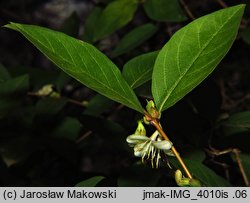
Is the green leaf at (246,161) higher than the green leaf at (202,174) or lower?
higher

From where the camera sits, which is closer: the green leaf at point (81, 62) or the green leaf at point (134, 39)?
the green leaf at point (81, 62)

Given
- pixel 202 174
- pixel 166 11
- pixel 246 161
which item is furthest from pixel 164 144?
pixel 166 11

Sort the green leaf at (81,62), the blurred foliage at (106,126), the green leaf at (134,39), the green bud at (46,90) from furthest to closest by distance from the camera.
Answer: the green bud at (46,90)
the green leaf at (134,39)
the blurred foliage at (106,126)
the green leaf at (81,62)

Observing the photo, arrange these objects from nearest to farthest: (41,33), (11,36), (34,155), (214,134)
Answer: (41,33) < (214,134) < (34,155) < (11,36)

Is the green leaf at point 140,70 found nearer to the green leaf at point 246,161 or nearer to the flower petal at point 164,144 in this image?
the flower petal at point 164,144

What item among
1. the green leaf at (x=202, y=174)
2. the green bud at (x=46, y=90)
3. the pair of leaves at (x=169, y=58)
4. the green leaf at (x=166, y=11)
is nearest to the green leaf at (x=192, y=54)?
the pair of leaves at (x=169, y=58)

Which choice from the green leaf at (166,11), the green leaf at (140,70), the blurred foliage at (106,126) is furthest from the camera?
the green leaf at (166,11)

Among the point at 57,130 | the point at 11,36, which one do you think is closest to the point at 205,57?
the point at 57,130

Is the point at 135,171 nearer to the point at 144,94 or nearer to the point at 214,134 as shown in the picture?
the point at 144,94
